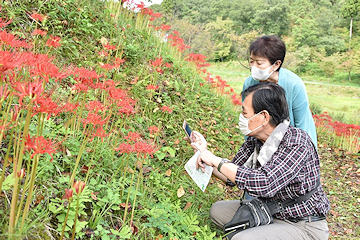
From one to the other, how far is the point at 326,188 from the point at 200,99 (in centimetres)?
267

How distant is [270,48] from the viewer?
2.62m

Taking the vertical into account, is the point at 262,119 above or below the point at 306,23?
below

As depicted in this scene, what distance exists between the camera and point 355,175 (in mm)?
5426

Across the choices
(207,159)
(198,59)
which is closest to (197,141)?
(207,159)

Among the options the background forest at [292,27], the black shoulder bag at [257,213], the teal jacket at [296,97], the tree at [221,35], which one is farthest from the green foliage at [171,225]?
the tree at [221,35]

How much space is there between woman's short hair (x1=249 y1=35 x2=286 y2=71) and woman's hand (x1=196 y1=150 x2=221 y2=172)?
118cm

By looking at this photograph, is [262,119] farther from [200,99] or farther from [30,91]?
[200,99]

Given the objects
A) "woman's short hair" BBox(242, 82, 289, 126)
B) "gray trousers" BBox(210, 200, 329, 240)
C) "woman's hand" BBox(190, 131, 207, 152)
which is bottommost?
"gray trousers" BBox(210, 200, 329, 240)

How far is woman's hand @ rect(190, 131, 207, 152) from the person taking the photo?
2172mm

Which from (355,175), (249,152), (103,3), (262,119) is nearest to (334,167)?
(355,175)

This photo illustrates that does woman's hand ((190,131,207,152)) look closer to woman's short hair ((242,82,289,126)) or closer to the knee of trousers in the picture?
woman's short hair ((242,82,289,126))

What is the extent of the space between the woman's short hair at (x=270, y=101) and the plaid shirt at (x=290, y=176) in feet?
0.50

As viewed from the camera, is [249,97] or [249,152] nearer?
[249,97]

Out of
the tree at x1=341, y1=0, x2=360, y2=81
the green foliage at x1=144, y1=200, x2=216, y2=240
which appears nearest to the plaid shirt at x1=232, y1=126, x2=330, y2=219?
the green foliage at x1=144, y1=200, x2=216, y2=240
